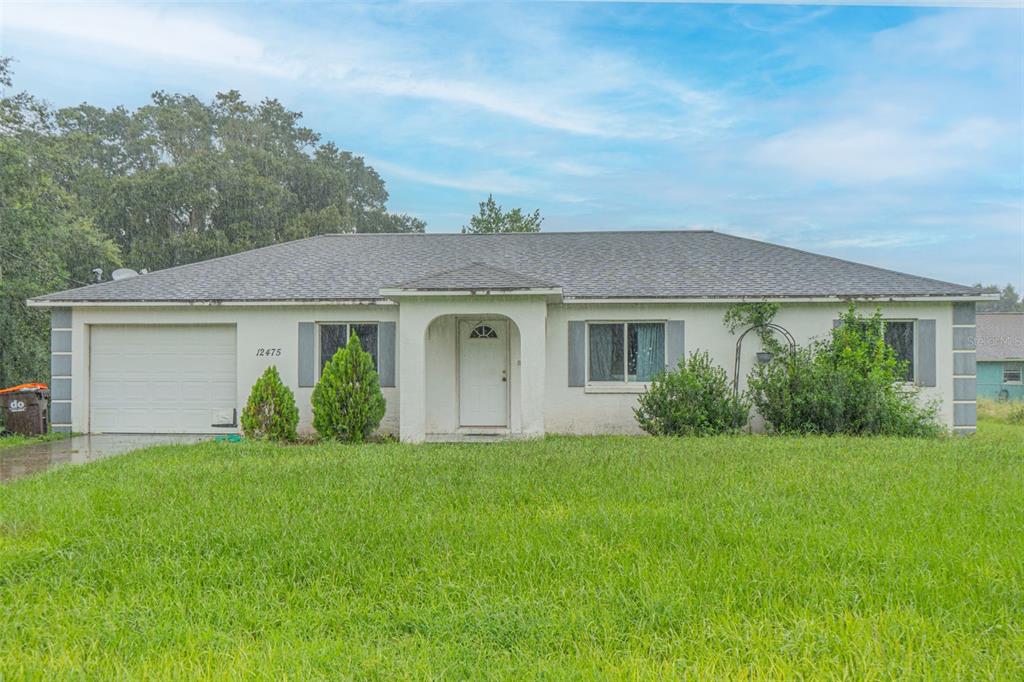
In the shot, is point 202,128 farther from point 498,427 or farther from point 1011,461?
point 1011,461

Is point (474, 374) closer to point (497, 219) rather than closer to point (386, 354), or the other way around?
point (386, 354)

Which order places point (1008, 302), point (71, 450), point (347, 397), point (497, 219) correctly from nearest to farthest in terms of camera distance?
point (71, 450), point (347, 397), point (497, 219), point (1008, 302)

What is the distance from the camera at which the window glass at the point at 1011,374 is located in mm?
27953

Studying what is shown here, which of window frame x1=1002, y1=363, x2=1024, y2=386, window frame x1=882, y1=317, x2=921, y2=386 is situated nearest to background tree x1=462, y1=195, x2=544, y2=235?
window frame x1=882, y1=317, x2=921, y2=386

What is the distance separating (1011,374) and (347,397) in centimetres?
3080

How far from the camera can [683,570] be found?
409cm

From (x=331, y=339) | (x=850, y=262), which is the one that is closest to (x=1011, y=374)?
(x=850, y=262)

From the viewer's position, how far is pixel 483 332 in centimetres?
1247

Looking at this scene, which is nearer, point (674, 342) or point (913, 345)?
point (913, 345)

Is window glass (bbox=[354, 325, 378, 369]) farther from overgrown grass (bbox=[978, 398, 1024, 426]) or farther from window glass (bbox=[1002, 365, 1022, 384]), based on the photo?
window glass (bbox=[1002, 365, 1022, 384])

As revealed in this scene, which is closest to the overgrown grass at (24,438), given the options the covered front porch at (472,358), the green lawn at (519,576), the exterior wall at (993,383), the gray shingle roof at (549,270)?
the gray shingle roof at (549,270)

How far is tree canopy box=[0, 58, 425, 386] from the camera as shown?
1559 cm

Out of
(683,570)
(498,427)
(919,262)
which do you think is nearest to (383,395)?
(498,427)

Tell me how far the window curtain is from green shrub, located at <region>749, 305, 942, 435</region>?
1772mm
